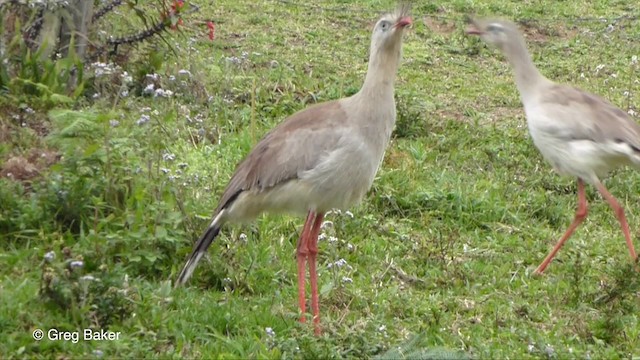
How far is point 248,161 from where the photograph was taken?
202 inches

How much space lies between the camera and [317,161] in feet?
16.1

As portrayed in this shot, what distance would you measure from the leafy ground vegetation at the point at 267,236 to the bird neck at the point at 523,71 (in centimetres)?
79

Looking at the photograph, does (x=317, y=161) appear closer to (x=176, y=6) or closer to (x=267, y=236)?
(x=267, y=236)

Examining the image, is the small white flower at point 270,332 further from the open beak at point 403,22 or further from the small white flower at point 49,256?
the open beak at point 403,22

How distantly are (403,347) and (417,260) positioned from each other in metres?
1.52

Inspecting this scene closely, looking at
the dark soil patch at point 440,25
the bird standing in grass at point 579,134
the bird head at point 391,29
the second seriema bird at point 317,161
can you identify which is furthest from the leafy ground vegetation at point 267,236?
the dark soil patch at point 440,25

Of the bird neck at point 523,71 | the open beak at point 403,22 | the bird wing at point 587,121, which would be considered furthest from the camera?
the bird neck at point 523,71

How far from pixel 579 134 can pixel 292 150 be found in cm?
184

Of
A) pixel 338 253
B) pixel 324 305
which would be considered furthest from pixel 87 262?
pixel 338 253

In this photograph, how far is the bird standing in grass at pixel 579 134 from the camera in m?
5.97

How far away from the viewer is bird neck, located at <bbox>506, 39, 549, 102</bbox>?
6.39 metres

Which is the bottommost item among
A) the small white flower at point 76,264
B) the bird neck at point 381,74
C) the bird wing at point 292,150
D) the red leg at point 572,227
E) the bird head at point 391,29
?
the red leg at point 572,227

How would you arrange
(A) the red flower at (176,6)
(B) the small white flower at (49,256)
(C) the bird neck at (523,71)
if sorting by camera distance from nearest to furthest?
1. (B) the small white flower at (49,256)
2. (C) the bird neck at (523,71)
3. (A) the red flower at (176,6)

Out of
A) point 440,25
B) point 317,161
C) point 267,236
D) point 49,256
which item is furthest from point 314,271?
point 440,25
